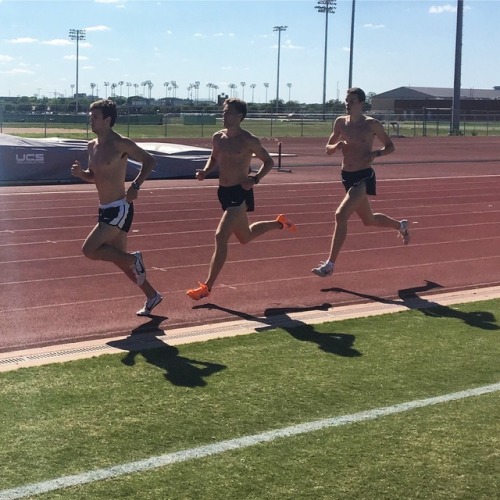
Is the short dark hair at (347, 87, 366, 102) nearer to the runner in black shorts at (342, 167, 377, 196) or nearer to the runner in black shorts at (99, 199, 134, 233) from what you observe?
the runner in black shorts at (342, 167, 377, 196)

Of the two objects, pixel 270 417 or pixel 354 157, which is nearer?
pixel 270 417

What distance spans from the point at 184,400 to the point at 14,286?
166 inches

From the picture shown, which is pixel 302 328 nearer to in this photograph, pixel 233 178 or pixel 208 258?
pixel 233 178

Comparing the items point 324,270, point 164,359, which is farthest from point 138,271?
point 324,270

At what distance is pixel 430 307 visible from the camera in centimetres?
845

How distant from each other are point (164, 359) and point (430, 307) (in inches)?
121

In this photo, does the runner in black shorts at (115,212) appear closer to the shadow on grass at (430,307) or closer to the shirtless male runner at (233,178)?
the shirtless male runner at (233,178)

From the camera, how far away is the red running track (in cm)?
815

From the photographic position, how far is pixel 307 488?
4258mm

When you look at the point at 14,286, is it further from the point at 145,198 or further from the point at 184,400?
the point at 145,198

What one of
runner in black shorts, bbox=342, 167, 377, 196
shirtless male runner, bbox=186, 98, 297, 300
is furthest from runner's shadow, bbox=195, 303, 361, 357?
runner in black shorts, bbox=342, 167, 377, 196

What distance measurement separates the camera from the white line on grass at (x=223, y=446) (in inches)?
165

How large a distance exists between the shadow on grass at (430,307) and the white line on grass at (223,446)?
193cm

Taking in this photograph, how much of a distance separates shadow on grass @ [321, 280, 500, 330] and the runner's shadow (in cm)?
68
